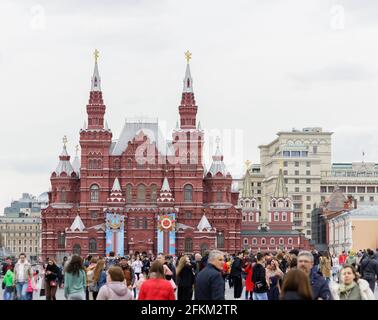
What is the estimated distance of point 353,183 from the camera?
593ft

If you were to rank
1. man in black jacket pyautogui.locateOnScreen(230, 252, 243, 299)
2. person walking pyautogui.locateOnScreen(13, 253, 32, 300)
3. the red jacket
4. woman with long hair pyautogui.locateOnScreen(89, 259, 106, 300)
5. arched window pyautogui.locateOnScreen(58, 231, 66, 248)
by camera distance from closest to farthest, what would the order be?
the red jacket < woman with long hair pyautogui.locateOnScreen(89, 259, 106, 300) < person walking pyautogui.locateOnScreen(13, 253, 32, 300) < man in black jacket pyautogui.locateOnScreen(230, 252, 243, 299) < arched window pyautogui.locateOnScreen(58, 231, 66, 248)

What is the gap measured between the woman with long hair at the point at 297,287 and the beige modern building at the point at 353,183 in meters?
165

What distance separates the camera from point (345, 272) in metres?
14.1

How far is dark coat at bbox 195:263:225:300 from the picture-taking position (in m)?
13.4

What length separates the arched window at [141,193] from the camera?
107938 mm

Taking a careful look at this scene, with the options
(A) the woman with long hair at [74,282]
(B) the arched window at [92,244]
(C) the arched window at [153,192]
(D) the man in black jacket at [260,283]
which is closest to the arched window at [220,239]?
(C) the arched window at [153,192]

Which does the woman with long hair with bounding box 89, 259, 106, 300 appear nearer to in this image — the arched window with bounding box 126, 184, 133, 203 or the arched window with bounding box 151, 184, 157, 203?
the arched window with bounding box 126, 184, 133, 203

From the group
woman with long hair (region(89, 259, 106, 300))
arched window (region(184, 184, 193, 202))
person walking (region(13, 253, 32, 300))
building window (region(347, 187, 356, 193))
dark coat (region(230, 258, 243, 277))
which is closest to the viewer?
woman with long hair (region(89, 259, 106, 300))

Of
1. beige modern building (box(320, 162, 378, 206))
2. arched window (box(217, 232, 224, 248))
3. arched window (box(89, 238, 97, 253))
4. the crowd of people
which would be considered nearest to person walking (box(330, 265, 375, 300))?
the crowd of people

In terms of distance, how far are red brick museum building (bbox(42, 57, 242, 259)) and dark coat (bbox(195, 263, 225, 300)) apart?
91709mm

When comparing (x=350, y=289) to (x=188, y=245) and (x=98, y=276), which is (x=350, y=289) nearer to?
(x=98, y=276)

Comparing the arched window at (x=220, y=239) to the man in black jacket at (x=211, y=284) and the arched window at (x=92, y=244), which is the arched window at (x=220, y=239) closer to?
the arched window at (x=92, y=244)

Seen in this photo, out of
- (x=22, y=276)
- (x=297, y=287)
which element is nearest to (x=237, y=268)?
(x=22, y=276)
